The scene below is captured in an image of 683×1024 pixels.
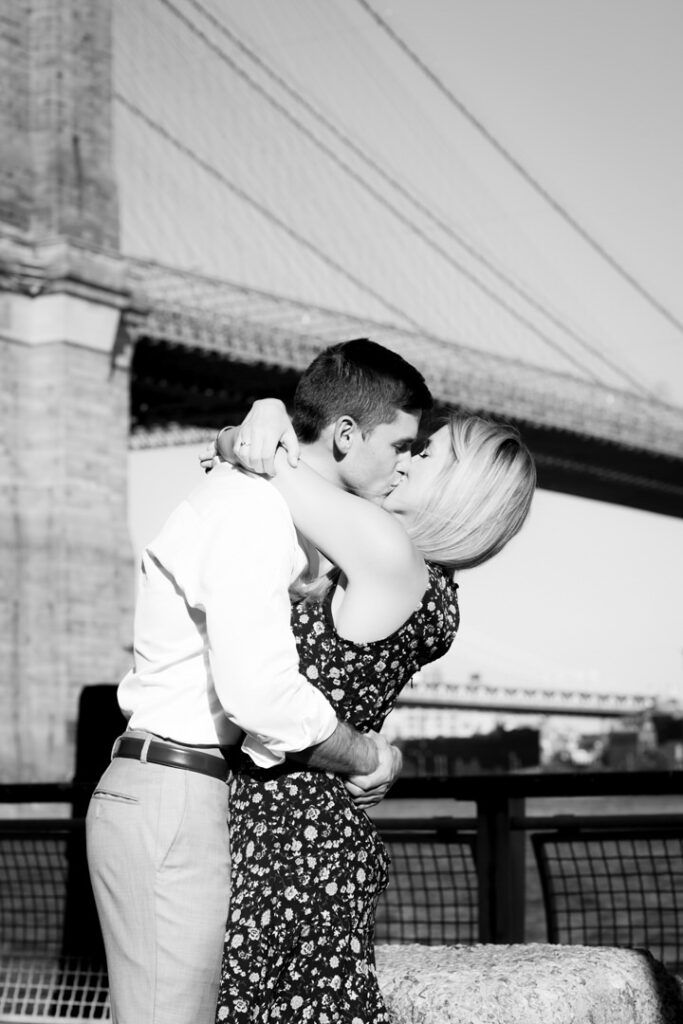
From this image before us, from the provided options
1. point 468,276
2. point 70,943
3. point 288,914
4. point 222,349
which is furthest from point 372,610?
point 468,276

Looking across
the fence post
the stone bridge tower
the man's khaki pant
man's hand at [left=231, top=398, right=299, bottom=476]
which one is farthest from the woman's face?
the stone bridge tower

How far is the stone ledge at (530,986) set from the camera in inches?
82.0

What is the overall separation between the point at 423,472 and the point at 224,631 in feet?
1.12

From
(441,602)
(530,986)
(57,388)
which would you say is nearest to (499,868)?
(530,986)

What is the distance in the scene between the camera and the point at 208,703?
1.93m

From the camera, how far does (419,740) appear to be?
45.2 meters

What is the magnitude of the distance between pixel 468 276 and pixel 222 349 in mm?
14320

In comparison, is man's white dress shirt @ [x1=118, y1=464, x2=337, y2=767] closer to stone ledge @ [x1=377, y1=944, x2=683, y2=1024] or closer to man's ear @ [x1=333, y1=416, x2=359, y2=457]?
man's ear @ [x1=333, y1=416, x2=359, y2=457]

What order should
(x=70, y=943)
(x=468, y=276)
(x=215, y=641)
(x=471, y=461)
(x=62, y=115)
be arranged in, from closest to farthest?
(x=215, y=641) → (x=471, y=461) → (x=70, y=943) → (x=62, y=115) → (x=468, y=276)

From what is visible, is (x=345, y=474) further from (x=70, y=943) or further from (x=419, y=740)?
(x=419, y=740)

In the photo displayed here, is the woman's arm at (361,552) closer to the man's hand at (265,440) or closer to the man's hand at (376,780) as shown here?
the man's hand at (265,440)

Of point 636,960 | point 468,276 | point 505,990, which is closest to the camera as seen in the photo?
point 505,990

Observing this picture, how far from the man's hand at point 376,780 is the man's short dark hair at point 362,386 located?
38 centimetres

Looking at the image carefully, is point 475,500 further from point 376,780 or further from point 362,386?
point 376,780
